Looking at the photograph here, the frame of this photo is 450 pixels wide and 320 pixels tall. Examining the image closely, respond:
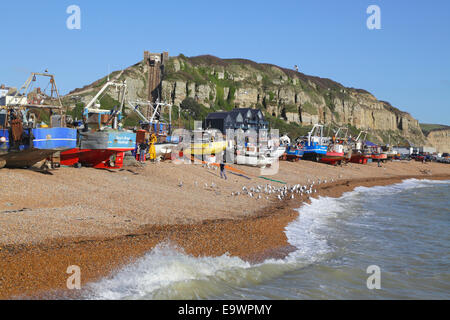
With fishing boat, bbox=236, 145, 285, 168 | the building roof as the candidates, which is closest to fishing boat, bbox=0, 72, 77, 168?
fishing boat, bbox=236, 145, 285, 168

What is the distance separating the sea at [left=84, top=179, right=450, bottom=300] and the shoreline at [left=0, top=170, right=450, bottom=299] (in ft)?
1.28

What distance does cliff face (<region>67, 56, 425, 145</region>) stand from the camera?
104 m

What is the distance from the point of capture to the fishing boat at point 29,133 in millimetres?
18922

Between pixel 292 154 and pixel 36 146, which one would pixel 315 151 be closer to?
pixel 292 154

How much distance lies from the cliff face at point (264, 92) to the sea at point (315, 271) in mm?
70700

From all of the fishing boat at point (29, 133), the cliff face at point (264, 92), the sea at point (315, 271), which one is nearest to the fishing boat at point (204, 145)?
the fishing boat at point (29, 133)

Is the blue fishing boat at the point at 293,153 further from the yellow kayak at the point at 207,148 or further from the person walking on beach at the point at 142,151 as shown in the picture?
the person walking on beach at the point at 142,151

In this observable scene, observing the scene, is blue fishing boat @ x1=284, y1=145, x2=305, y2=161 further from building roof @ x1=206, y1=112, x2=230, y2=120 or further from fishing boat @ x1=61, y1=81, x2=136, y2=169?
building roof @ x1=206, y1=112, x2=230, y2=120

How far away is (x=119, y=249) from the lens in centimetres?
1031

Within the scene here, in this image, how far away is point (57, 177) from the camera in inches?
742
